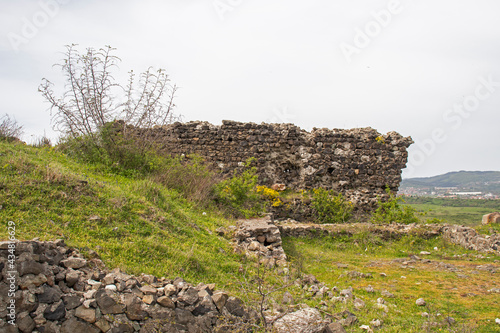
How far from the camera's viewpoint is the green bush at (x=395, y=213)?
9.80 m

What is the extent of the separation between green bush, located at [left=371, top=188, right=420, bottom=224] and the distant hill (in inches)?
1358

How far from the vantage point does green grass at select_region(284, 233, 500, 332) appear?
13.4ft

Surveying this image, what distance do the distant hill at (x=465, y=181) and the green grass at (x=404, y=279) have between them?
36926mm

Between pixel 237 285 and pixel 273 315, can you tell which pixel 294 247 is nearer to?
pixel 237 285

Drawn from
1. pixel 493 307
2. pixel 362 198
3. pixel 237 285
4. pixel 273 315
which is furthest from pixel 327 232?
pixel 273 315

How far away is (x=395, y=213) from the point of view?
9.96 metres

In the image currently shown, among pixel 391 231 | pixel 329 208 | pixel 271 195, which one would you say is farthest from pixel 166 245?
pixel 329 208

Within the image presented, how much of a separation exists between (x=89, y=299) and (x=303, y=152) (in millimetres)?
9006

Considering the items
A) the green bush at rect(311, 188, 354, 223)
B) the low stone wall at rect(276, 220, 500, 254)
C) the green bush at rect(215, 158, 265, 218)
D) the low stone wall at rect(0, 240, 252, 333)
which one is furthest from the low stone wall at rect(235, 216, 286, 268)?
the green bush at rect(311, 188, 354, 223)

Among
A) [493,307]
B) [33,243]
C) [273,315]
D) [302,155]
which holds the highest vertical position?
[302,155]

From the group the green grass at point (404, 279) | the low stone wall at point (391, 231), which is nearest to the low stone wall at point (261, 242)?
the green grass at point (404, 279)

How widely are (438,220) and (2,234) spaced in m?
9.30

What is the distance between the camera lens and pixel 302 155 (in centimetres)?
1128

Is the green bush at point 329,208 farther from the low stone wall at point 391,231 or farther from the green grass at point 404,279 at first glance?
the green grass at point 404,279
